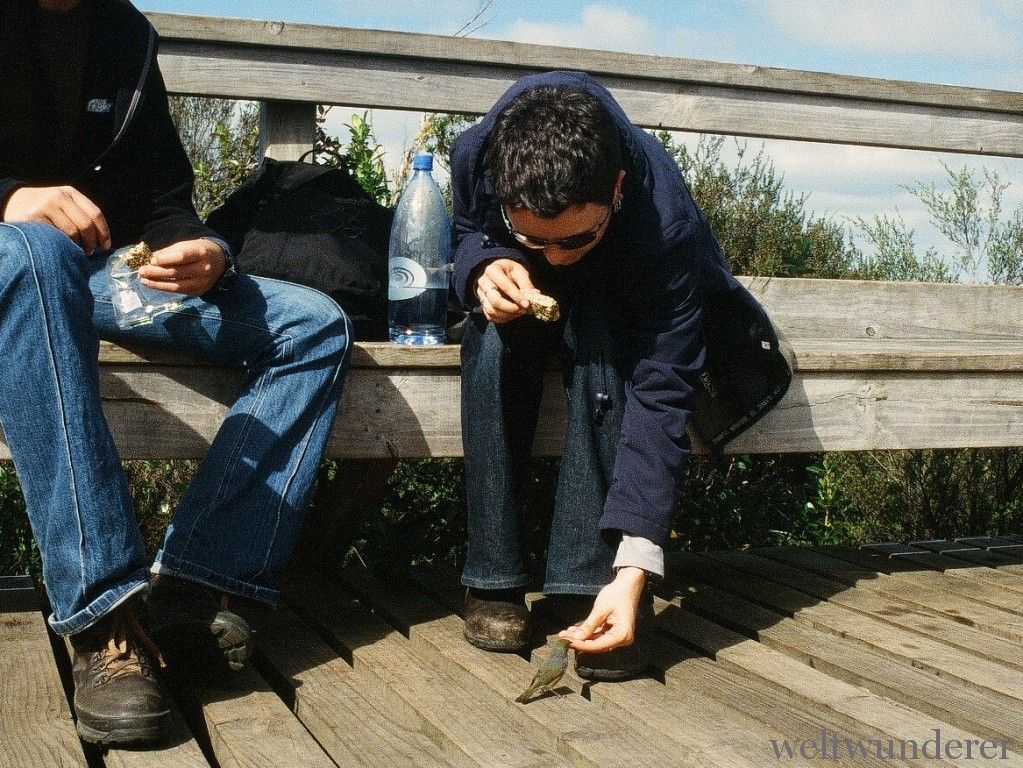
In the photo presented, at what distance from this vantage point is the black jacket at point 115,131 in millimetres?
2330

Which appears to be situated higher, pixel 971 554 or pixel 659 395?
pixel 659 395

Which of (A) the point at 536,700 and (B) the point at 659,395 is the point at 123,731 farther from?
(B) the point at 659,395

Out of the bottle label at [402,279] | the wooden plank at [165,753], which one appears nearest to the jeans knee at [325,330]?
the bottle label at [402,279]

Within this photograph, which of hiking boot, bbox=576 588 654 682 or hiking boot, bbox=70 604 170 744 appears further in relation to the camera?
hiking boot, bbox=576 588 654 682

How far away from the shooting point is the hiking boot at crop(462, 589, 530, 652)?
237 centimetres

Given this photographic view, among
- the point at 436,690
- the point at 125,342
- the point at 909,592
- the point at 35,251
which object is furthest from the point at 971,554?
the point at 35,251

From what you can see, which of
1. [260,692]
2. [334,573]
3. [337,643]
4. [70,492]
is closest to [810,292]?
[334,573]

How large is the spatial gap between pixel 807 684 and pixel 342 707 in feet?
2.89

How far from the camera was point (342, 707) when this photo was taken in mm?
2053

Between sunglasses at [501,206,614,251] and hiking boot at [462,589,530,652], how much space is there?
733 millimetres

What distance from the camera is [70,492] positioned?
73.2 inches

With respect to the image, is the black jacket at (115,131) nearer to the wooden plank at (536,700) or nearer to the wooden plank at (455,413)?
the wooden plank at (455,413)

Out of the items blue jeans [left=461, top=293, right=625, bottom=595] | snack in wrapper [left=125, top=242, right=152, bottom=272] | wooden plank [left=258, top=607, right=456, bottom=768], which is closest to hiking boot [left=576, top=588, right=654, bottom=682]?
blue jeans [left=461, top=293, right=625, bottom=595]

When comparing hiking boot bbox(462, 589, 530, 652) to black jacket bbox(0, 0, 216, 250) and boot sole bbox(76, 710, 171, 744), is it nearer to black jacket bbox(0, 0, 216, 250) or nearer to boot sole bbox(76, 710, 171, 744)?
boot sole bbox(76, 710, 171, 744)
